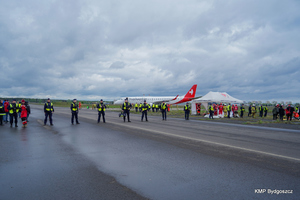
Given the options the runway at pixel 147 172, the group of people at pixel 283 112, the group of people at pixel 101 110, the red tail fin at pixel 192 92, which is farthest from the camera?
the red tail fin at pixel 192 92

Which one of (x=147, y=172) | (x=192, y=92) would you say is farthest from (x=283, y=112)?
(x=192, y=92)

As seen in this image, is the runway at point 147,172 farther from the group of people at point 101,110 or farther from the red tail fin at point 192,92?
the red tail fin at point 192,92

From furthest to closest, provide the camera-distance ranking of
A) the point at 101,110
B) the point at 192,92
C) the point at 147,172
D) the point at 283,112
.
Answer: the point at 192,92 < the point at 283,112 < the point at 101,110 < the point at 147,172

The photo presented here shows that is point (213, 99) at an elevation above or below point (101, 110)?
above

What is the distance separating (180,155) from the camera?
6.44 meters

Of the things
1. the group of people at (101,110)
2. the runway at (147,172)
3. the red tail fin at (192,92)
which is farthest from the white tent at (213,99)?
the runway at (147,172)

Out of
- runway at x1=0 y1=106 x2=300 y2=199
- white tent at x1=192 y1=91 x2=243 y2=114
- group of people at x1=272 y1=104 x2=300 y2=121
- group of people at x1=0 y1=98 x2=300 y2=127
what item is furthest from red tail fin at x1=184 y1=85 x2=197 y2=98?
runway at x1=0 y1=106 x2=300 y2=199

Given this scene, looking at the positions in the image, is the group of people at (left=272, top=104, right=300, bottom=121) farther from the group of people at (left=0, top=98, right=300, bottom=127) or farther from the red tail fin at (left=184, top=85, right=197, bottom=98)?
the red tail fin at (left=184, top=85, right=197, bottom=98)

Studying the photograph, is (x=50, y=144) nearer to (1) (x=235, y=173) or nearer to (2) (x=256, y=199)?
(1) (x=235, y=173)

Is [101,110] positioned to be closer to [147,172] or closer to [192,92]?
[147,172]

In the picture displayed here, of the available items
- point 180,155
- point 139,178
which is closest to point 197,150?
point 180,155

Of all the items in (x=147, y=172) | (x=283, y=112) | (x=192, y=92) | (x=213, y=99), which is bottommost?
(x=147, y=172)

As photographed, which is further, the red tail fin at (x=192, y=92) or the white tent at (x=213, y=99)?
the red tail fin at (x=192, y=92)

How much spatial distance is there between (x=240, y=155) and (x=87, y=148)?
5.19 m
